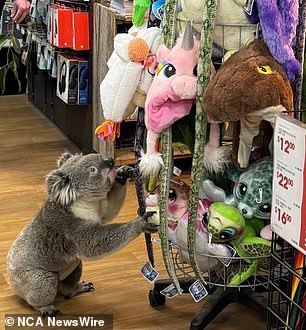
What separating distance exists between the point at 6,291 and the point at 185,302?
662 millimetres

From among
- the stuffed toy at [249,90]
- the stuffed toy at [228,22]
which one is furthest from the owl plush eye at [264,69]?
the stuffed toy at [228,22]

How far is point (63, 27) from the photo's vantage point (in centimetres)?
365

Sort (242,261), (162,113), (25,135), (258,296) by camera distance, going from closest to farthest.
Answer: (162,113)
(242,261)
(258,296)
(25,135)

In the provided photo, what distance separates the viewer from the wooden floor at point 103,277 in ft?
7.88

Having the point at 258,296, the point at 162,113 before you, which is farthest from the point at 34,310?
the point at 162,113

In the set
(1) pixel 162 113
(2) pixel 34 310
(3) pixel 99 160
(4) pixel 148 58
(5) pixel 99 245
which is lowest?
(2) pixel 34 310

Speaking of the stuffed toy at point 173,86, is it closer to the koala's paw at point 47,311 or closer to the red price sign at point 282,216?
the red price sign at point 282,216

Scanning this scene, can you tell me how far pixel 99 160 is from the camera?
7.57 ft

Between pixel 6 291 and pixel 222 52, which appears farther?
pixel 6 291

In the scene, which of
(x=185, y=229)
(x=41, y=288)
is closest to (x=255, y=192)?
(x=185, y=229)

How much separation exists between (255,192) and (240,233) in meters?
0.13

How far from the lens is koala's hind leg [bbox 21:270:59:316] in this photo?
2.38m

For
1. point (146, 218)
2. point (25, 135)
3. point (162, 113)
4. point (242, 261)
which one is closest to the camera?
point (162, 113)

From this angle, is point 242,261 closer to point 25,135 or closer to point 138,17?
point 138,17
